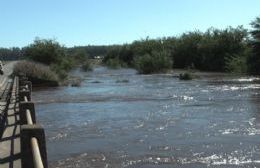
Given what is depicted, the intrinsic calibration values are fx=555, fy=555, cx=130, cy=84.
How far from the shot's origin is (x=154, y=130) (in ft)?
75.8

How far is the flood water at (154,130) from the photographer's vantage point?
17.4 metres

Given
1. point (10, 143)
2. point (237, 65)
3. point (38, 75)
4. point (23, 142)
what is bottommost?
point (237, 65)

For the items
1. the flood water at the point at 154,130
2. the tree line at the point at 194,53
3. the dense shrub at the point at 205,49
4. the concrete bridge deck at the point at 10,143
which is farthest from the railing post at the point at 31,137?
the dense shrub at the point at 205,49

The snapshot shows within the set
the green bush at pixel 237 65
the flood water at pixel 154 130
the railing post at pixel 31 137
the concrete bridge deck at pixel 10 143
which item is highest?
the railing post at pixel 31 137

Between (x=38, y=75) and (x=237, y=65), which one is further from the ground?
(x=38, y=75)

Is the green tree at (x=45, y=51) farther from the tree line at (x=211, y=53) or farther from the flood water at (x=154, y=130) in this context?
the flood water at (x=154, y=130)

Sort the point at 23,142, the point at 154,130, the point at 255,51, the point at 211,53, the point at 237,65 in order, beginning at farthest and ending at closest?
1. the point at 211,53
2. the point at 237,65
3. the point at 255,51
4. the point at 154,130
5. the point at 23,142

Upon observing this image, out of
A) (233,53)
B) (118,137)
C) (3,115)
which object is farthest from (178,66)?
(3,115)

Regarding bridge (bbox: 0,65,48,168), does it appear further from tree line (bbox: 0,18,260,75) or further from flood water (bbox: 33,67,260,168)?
tree line (bbox: 0,18,260,75)

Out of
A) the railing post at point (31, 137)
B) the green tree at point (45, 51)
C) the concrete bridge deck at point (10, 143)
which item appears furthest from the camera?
the green tree at point (45, 51)

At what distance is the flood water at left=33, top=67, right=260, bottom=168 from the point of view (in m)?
17.4

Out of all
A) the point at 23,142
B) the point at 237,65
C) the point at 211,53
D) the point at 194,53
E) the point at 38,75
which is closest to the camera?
the point at 23,142

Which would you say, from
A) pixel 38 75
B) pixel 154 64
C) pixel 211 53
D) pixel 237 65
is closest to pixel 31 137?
pixel 38 75

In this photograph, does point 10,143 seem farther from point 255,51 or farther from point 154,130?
point 255,51
